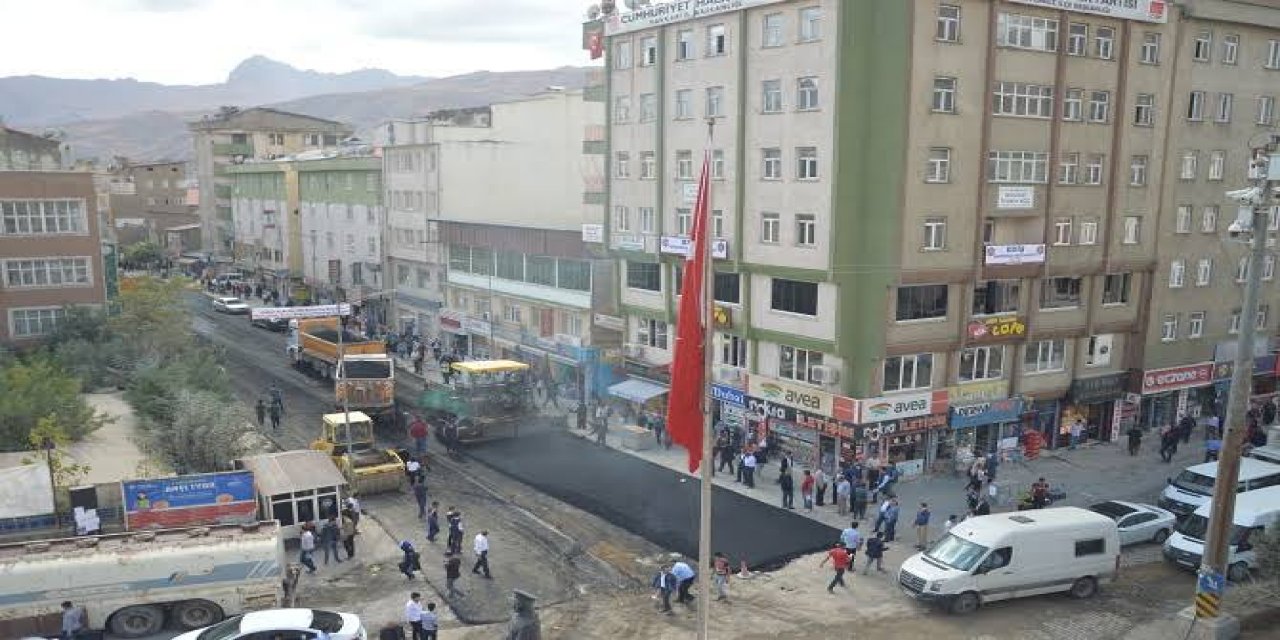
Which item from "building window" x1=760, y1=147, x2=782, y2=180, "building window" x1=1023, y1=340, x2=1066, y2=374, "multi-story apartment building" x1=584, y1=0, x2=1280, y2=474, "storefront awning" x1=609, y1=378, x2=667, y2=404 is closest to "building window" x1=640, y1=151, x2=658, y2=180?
"multi-story apartment building" x1=584, y1=0, x2=1280, y2=474

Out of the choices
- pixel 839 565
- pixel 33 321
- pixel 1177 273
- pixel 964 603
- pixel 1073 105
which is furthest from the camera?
pixel 33 321

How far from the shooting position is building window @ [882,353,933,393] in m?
30.2

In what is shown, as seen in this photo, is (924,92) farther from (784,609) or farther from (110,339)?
(110,339)

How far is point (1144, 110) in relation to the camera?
3406cm

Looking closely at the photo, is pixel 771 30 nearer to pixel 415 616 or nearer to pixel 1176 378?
pixel 1176 378

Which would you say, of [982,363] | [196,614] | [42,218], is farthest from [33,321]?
[982,363]

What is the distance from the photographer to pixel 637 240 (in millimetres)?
37281

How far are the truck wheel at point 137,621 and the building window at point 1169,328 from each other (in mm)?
36043

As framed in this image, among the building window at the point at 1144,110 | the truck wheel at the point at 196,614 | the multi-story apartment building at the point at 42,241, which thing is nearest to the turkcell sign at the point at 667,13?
the building window at the point at 1144,110

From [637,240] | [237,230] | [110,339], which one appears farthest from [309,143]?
[637,240]

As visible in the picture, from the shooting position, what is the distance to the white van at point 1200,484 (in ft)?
86.0

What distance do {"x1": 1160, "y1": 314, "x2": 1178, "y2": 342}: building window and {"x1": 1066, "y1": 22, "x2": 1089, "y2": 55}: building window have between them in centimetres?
1186

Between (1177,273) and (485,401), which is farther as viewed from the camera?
(1177,273)

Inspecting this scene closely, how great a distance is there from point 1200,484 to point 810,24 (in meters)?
18.3
